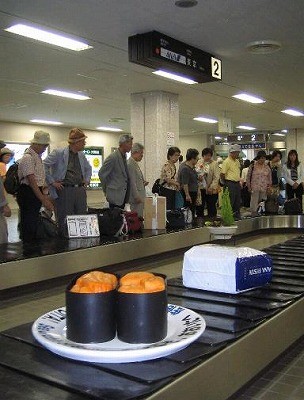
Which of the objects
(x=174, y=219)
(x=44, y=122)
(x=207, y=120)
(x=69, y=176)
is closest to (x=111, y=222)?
(x=69, y=176)

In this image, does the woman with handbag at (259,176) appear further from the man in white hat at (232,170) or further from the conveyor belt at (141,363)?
the conveyor belt at (141,363)

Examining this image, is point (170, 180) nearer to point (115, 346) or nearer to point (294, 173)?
point (294, 173)

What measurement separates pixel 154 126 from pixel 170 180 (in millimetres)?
2167

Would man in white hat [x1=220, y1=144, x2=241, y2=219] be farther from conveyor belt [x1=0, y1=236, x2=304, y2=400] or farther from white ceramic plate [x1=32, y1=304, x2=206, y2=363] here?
white ceramic plate [x1=32, y1=304, x2=206, y2=363]

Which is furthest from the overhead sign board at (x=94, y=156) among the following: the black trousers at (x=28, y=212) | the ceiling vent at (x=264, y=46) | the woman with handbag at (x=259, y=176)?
the black trousers at (x=28, y=212)

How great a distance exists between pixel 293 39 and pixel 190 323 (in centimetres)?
619

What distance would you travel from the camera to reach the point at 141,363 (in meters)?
1.53

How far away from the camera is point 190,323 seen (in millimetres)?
1711

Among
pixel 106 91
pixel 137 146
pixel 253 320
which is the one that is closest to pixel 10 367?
pixel 253 320

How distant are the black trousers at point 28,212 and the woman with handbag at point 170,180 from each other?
3.16 meters

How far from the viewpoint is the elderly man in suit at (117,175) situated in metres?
6.97

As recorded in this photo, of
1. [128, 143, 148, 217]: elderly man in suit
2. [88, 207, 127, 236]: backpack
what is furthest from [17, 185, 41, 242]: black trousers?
[128, 143, 148, 217]: elderly man in suit

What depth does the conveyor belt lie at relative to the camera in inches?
54.7

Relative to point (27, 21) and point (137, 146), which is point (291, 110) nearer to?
point (137, 146)
